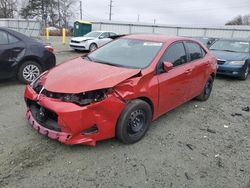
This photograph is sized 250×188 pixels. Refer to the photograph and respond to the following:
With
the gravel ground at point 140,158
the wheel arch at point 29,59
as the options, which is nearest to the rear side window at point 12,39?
the wheel arch at point 29,59

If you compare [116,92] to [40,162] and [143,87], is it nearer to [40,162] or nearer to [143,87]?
[143,87]

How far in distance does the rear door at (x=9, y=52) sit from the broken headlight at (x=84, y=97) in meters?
3.45

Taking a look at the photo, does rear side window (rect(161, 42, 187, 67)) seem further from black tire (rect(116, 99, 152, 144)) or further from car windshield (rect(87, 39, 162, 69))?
black tire (rect(116, 99, 152, 144))

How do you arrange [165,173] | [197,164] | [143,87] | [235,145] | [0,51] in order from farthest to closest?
[0,51]
[235,145]
[143,87]
[197,164]
[165,173]

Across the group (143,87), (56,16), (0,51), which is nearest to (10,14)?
(56,16)

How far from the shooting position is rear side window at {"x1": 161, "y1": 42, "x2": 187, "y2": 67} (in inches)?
175

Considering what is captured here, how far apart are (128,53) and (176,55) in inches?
35.4

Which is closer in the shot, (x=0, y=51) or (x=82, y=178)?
(x=82, y=178)

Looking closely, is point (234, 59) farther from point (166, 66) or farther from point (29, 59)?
point (29, 59)

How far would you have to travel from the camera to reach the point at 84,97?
3.35 meters

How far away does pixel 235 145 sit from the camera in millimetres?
4113

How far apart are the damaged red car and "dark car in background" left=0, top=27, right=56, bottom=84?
2.48 metres

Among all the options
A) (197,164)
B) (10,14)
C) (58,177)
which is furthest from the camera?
(10,14)

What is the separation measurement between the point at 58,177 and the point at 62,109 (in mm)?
806
